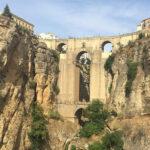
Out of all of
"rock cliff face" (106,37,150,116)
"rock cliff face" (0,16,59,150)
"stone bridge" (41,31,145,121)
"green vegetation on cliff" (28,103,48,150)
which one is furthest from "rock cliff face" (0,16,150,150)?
"stone bridge" (41,31,145,121)

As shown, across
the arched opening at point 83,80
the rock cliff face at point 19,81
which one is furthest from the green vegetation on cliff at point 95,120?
the arched opening at point 83,80

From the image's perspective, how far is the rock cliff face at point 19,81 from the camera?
93.7 feet

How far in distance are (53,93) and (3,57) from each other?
7689mm

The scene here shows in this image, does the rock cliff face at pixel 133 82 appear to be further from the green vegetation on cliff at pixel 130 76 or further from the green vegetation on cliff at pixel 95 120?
the green vegetation on cliff at pixel 95 120

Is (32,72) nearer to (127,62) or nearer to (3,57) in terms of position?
(3,57)

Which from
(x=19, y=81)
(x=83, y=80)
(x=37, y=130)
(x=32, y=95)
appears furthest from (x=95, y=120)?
A: (x=83, y=80)

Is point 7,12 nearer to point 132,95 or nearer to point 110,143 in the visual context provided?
point 110,143

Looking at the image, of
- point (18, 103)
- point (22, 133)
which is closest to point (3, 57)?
point (18, 103)

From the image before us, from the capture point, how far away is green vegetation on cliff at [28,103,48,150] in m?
31.2

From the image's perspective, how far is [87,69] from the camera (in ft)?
240

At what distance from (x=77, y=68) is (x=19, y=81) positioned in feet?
121

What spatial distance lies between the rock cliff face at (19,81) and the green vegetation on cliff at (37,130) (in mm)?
404

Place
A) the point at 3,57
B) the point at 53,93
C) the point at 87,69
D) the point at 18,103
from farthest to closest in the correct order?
the point at 87,69 < the point at 53,93 < the point at 18,103 < the point at 3,57

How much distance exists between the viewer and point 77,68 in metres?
66.9
